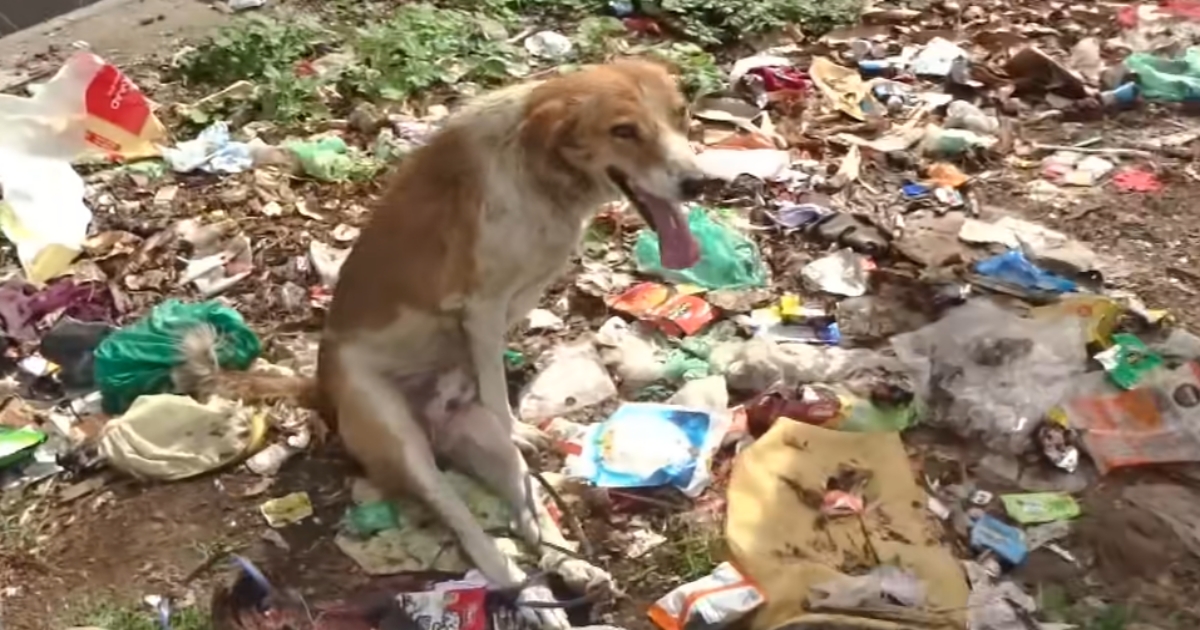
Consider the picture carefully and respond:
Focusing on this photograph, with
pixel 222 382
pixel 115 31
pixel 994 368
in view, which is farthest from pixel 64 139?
pixel 994 368

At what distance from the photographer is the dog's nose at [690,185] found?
3.09 m

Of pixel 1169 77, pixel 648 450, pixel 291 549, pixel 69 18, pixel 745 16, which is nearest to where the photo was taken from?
pixel 291 549

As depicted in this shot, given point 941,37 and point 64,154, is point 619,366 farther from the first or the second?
point 941,37

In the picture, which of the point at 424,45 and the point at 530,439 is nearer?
the point at 530,439

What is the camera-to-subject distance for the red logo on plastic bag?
5238 mm

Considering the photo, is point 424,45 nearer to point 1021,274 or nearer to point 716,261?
point 716,261

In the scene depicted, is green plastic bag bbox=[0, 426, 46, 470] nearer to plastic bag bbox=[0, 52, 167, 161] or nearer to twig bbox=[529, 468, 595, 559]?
twig bbox=[529, 468, 595, 559]

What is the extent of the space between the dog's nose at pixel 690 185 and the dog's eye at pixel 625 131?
5.8 inches

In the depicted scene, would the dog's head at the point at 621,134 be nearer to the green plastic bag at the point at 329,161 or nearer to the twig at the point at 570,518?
the twig at the point at 570,518

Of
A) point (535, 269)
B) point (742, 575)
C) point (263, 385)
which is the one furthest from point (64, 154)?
point (742, 575)

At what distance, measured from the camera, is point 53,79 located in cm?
536

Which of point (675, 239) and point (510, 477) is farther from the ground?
point (675, 239)

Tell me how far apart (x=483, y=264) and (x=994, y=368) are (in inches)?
60.1

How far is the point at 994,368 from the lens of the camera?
388cm
